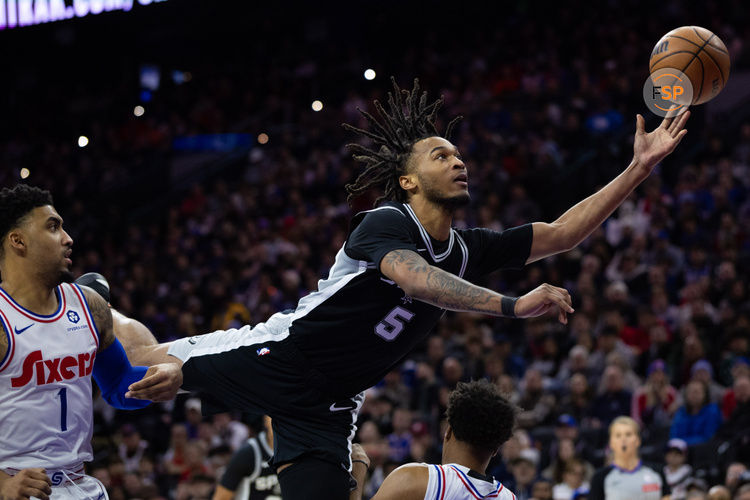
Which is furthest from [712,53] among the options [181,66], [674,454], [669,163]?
[181,66]

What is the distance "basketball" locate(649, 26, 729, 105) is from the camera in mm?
4574

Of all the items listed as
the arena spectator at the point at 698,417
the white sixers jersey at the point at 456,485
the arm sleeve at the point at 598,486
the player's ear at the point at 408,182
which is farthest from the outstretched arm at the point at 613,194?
the arena spectator at the point at 698,417

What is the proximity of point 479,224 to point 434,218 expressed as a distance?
8670 mm

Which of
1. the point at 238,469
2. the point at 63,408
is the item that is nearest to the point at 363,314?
the point at 63,408

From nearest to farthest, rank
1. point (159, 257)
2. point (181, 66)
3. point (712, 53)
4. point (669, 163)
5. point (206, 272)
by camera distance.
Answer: point (712, 53)
point (669, 163)
point (206, 272)
point (159, 257)
point (181, 66)

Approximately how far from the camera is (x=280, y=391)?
4188 millimetres

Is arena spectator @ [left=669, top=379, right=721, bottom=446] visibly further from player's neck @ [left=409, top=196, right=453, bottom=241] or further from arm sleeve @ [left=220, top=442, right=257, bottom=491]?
player's neck @ [left=409, top=196, right=453, bottom=241]

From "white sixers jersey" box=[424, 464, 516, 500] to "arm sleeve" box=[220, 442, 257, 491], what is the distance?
10.9 ft

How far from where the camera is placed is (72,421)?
4.00m

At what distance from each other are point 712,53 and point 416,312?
2029 mm

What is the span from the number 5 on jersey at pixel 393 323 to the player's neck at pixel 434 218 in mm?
384

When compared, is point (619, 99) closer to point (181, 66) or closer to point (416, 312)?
point (416, 312)

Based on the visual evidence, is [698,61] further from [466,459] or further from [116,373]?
[116,373]

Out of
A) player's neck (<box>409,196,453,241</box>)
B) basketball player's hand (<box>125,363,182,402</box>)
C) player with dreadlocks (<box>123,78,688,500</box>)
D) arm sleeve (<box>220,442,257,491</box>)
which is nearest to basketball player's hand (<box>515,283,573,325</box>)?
player with dreadlocks (<box>123,78,688,500</box>)
